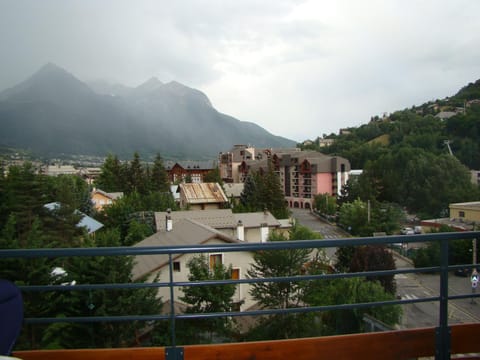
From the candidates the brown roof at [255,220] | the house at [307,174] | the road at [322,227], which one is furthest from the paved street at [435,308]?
the house at [307,174]

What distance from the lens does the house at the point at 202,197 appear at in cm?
2781

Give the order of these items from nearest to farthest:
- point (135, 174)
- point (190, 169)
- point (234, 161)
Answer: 1. point (135, 174)
2. point (234, 161)
3. point (190, 169)

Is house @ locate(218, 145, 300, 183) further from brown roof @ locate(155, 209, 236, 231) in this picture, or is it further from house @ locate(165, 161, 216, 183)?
brown roof @ locate(155, 209, 236, 231)

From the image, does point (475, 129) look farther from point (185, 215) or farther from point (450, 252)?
point (450, 252)

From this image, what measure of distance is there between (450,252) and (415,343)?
0.48 metres

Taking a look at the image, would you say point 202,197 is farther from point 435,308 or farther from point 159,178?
point 435,308

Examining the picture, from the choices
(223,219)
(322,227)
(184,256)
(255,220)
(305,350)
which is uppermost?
(305,350)

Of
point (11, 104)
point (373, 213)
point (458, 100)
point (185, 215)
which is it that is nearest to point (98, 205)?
point (185, 215)

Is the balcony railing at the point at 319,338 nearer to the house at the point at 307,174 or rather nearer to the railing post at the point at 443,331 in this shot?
the railing post at the point at 443,331

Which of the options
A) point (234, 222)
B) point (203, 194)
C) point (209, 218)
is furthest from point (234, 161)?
point (234, 222)

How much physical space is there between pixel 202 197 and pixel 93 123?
448 ft

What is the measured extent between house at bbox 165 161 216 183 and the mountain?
43.5 m

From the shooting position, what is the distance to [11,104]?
129000mm

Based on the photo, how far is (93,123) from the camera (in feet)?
489
